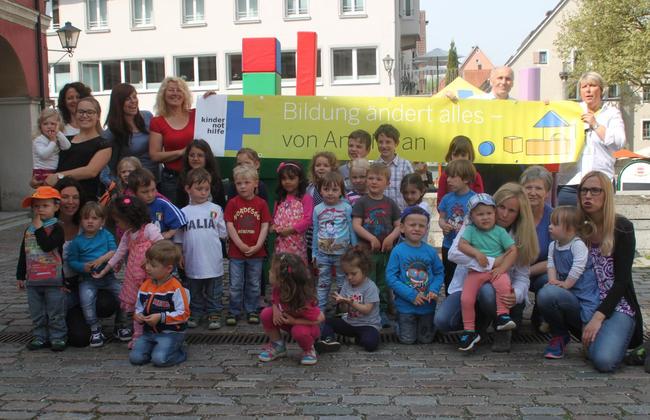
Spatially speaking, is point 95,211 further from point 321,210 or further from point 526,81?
point 526,81

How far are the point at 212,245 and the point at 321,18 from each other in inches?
1119

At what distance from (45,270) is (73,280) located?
0.36 m

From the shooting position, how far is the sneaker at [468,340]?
489 cm

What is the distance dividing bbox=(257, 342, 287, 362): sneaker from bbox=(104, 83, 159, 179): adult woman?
2.38 metres

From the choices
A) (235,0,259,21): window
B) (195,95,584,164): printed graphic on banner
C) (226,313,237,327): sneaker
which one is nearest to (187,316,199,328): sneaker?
(226,313,237,327): sneaker

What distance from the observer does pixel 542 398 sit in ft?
13.1

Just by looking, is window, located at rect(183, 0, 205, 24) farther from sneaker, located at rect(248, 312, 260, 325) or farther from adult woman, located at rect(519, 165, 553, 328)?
adult woman, located at rect(519, 165, 553, 328)

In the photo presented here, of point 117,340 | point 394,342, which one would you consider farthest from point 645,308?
point 117,340

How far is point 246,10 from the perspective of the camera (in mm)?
33625

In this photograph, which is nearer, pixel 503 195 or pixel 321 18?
pixel 503 195

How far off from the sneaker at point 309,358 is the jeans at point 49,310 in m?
1.91

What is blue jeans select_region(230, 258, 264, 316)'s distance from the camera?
230 inches

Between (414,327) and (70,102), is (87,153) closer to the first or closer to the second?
(70,102)

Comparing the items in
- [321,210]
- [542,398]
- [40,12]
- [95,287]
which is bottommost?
[542,398]
